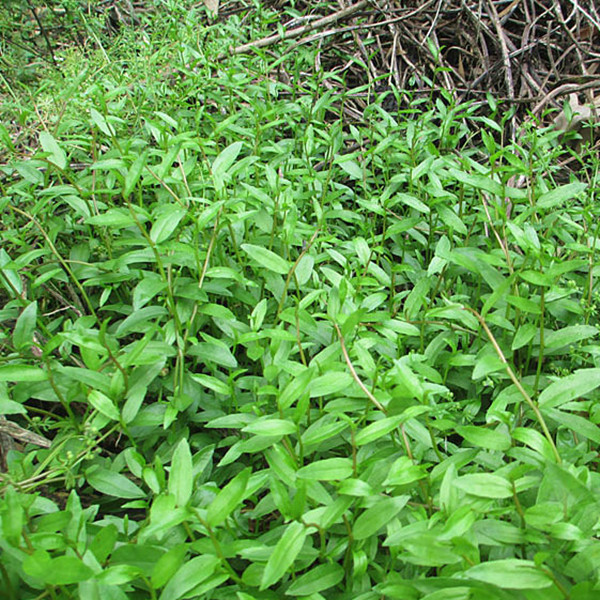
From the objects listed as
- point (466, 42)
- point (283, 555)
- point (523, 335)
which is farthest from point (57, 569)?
point (466, 42)

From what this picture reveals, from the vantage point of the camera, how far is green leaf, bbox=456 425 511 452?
891mm

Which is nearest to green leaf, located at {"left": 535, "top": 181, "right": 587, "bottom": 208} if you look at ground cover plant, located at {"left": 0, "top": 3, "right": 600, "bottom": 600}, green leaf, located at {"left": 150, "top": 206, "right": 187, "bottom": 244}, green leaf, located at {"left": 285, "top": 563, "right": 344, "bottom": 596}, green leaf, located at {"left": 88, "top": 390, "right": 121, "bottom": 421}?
ground cover plant, located at {"left": 0, "top": 3, "right": 600, "bottom": 600}

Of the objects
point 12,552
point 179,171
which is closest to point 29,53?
point 179,171

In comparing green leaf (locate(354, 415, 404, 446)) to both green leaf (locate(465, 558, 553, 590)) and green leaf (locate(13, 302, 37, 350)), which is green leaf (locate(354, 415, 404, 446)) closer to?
green leaf (locate(465, 558, 553, 590))

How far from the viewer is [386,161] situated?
6.06ft

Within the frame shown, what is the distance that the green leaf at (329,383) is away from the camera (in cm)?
97

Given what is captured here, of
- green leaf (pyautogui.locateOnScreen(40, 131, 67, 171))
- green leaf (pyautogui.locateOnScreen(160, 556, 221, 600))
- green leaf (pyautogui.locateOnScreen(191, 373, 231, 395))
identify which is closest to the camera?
green leaf (pyautogui.locateOnScreen(160, 556, 221, 600))

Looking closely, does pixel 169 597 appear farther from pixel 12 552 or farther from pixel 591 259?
pixel 591 259

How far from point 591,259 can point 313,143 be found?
3.07 feet

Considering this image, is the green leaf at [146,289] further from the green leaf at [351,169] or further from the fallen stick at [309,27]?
the fallen stick at [309,27]

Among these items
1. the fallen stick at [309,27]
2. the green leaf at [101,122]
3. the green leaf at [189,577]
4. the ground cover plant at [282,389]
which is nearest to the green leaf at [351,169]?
the ground cover plant at [282,389]

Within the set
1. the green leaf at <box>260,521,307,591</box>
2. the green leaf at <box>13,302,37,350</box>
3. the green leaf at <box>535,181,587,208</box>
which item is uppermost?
the green leaf at <box>13,302,37,350</box>

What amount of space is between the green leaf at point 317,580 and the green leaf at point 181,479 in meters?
0.21

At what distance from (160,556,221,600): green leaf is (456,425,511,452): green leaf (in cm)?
45
